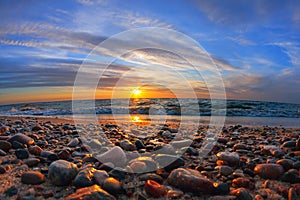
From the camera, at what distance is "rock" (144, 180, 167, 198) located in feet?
7.11

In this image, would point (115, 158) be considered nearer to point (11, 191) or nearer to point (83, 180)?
point (83, 180)

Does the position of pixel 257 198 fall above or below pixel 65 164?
below

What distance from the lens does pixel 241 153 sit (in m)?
3.64

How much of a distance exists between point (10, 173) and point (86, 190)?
1159mm

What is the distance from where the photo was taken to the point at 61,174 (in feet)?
7.80

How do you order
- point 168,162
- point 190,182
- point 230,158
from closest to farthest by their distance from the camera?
point 190,182, point 168,162, point 230,158

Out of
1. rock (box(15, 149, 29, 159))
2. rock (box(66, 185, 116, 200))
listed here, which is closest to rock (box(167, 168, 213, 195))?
rock (box(66, 185, 116, 200))

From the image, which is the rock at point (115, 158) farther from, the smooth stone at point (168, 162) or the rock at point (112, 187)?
the rock at point (112, 187)

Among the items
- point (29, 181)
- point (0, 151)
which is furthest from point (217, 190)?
point (0, 151)

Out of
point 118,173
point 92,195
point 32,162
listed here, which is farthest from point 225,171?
point 32,162

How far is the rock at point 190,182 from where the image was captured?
2219mm

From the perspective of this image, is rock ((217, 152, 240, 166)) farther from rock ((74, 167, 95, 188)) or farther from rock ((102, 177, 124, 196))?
rock ((74, 167, 95, 188))

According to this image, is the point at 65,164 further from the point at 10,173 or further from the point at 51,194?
the point at 10,173

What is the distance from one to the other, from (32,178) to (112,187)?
0.87m
